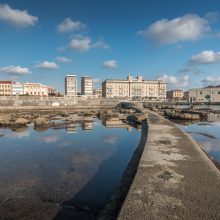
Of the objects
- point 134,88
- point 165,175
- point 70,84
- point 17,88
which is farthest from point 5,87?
point 165,175

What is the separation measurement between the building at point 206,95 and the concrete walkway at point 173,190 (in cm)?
14031

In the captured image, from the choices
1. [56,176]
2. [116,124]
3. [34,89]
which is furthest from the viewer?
[34,89]

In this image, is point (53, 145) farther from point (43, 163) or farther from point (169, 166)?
point (169, 166)

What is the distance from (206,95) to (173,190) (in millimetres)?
148513

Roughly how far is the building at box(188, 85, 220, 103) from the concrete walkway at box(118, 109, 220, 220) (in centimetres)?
14031

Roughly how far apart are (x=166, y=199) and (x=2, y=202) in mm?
5436

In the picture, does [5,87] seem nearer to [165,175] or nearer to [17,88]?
[17,88]

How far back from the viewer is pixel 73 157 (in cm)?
1315

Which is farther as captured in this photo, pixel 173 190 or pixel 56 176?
pixel 56 176

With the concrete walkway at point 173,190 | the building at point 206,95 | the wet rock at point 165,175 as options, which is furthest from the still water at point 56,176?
the building at point 206,95

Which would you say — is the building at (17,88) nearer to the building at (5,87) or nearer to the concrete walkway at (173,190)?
the building at (5,87)

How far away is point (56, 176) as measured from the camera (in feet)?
32.8

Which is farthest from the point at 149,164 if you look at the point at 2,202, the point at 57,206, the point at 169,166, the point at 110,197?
the point at 2,202

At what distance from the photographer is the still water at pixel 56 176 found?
7234mm
